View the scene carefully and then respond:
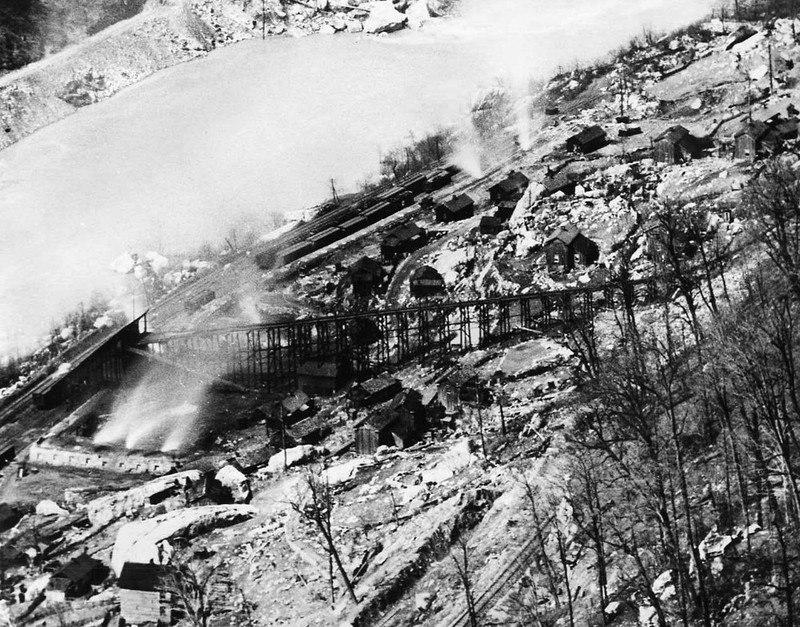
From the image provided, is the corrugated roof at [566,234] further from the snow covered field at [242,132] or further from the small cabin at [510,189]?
the snow covered field at [242,132]

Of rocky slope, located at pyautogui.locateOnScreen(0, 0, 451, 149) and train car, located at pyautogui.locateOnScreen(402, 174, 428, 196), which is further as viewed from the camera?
rocky slope, located at pyautogui.locateOnScreen(0, 0, 451, 149)

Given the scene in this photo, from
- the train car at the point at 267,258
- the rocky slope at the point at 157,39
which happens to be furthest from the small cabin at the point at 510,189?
the rocky slope at the point at 157,39

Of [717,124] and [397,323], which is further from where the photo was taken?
[717,124]

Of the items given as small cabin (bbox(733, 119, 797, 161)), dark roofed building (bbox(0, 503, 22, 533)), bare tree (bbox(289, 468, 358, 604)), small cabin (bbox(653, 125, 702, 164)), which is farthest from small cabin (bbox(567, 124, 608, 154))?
dark roofed building (bbox(0, 503, 22, 533))

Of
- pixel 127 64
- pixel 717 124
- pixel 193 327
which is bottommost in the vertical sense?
pixel 193 327

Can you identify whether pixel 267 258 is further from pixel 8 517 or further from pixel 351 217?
pixel 8 517

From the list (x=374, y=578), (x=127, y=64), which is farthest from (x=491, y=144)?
(x=374, y=578)

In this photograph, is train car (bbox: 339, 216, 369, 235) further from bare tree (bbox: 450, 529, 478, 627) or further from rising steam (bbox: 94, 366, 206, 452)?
bare tree (bbox: 450, 529, 478, 627)

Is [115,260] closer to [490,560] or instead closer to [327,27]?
[327,27]
